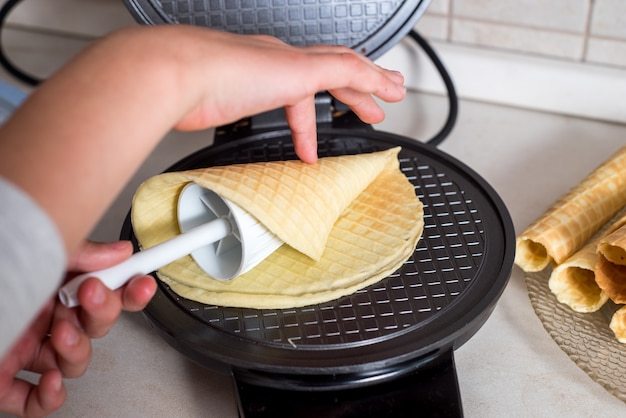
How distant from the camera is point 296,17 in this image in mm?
1173

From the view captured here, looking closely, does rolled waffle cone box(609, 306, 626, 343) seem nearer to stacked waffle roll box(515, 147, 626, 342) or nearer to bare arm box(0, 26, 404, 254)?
stacked waffle roll box(515, 147, 626, 342)

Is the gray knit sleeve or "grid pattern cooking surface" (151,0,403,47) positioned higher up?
the gray knit sleeve

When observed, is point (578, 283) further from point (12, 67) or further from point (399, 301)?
Result: point (12, 67)

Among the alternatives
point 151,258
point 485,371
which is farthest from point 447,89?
point 151,258

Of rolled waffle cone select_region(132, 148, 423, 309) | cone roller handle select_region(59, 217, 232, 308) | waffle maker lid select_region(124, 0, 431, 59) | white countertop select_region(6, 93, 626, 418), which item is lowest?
white countertop select_region(6, 93, 626, 418)

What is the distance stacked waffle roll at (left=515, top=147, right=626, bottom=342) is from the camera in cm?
92

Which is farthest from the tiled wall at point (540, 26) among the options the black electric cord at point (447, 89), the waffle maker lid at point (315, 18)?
the waffle maker lid at point (315, 18)

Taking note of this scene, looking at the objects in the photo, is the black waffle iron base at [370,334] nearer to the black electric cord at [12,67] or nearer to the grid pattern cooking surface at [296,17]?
the grid pattern cooking surface at [296,17]

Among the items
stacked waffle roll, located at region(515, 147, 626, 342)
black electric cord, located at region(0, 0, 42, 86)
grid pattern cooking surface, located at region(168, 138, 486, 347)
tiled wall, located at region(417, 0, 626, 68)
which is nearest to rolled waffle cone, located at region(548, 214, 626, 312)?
stacked waffle roll, located at region(515, 147, 626, 342)

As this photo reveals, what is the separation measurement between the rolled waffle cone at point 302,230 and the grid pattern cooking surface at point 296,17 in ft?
0.85

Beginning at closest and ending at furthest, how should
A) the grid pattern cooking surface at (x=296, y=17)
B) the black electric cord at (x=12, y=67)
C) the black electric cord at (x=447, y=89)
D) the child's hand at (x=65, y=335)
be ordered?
the child's hand at (x=65, y=335) → the grid pattern cooking surface at (x=296, y=17) → the black electric cord at (x=447, y=89) → the black electric cord at (x=12, y=67)

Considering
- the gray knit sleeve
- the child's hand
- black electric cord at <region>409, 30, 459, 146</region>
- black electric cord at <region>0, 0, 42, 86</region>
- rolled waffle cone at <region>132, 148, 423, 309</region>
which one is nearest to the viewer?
the gray knit sleeve

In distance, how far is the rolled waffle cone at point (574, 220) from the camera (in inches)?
39.3

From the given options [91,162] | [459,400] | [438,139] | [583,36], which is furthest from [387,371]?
[583,36]
